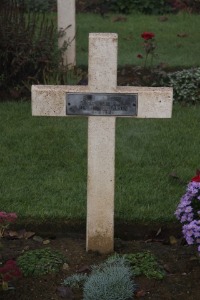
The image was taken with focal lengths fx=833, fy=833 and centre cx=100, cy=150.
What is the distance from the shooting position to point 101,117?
14.8ft

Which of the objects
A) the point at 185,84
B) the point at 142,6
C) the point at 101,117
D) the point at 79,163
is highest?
the point at 142,6

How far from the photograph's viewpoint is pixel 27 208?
Result: 5371mm

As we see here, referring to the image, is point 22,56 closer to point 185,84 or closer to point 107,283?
point 185,84

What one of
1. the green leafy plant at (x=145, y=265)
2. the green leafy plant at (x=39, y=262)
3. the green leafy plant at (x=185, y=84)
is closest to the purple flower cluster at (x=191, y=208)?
Result: the green leafy plant at (x=145, y=265)

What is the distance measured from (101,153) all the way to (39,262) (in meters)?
0.68

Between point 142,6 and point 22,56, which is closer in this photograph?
point 22,56

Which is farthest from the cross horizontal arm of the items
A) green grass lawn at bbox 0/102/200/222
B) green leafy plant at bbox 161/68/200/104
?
green leafy plant at bbox 161/68/200/104

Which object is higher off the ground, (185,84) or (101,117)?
(101,117)

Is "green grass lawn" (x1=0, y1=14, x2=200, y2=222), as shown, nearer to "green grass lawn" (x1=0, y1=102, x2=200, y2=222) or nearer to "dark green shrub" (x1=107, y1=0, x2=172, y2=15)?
"green grass lawn" (x1=0, y1=102, x2=200, y2=222)

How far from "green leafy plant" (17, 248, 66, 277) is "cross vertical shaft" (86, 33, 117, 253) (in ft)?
0.75

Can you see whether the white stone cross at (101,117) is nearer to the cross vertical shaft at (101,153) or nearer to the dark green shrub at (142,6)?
the cross vertical shaft at (101,153)

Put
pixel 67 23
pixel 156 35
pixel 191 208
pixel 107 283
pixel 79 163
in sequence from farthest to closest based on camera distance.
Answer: pixel 156 35 → pixel 67 23 → pixel 79 163 → pixel 191 208 → pixel 107 283

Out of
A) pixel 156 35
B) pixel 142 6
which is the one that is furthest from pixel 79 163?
pixel 142 6

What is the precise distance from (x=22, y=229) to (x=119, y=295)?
3.89 feet
